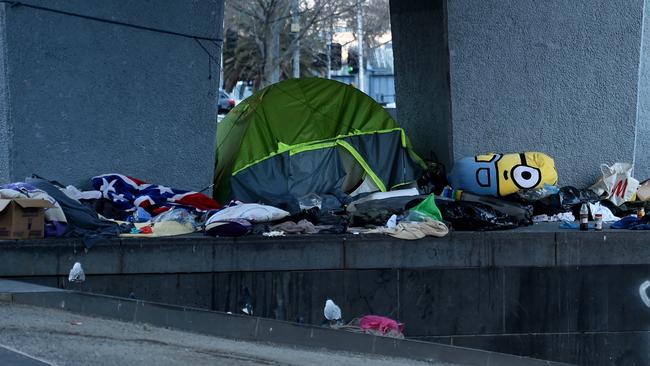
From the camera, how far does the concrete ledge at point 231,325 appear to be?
26.3 ft

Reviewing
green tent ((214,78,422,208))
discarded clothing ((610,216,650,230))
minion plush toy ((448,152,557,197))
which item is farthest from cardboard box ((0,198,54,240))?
discarded clothing ((610,216,650,230))

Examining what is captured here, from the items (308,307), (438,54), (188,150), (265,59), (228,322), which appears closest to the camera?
(228,322)

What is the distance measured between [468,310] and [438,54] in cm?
477

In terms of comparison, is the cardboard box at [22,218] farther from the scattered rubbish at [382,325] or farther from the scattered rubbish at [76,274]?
the scattered rubbish at [382,325]

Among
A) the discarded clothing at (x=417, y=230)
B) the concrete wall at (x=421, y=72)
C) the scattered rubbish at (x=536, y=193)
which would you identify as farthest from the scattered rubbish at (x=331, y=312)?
the concrete wall at (x=421, y=72)

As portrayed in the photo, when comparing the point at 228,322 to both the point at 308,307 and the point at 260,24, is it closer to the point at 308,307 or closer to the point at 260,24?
the point at 308,307

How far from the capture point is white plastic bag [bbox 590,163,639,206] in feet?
37.4

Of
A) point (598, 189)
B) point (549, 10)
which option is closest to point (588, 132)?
point (598, 189)

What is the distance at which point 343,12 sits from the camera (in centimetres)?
4125

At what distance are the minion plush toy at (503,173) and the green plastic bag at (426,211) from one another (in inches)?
54.4

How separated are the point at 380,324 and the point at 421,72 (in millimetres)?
5593

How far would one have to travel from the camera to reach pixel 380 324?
348 inches

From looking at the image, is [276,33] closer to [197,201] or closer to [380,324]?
[197,201]

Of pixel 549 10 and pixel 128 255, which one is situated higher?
pixel 549 10
